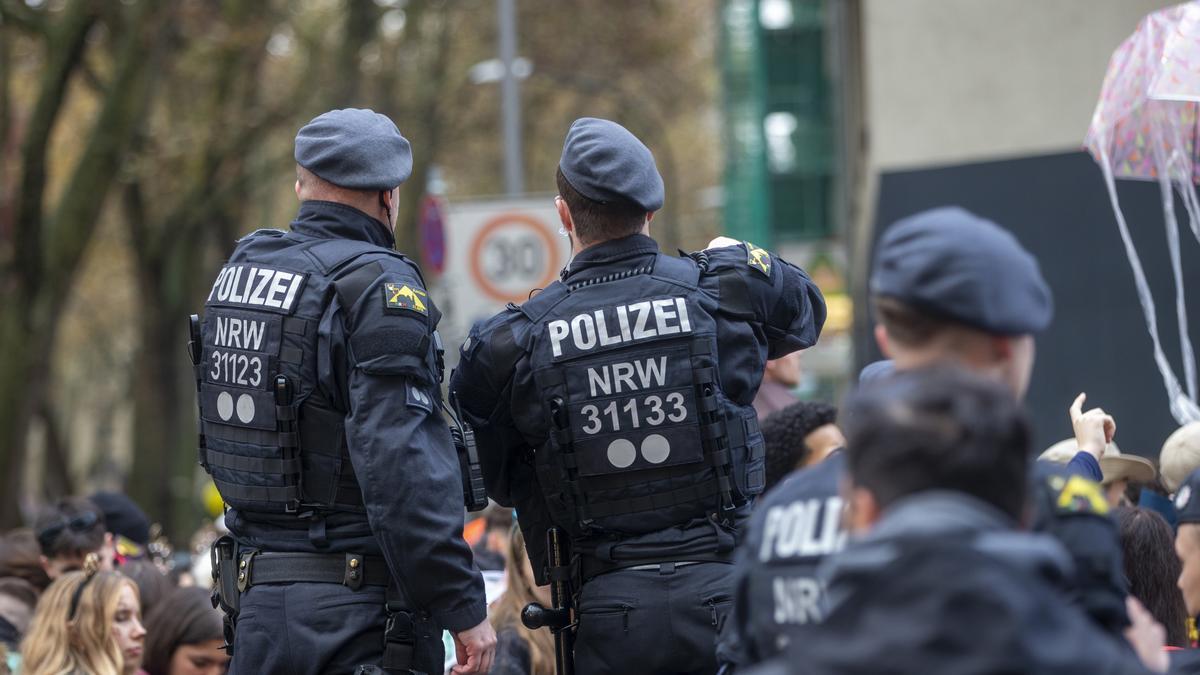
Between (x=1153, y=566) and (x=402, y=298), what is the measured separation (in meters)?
2.05

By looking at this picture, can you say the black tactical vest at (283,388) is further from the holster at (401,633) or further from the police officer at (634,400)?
the police officer at (634,400)

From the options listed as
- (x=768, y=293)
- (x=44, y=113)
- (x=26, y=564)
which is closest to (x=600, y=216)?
(x=768, y=293)

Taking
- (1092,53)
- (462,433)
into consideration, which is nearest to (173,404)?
(1092,53)

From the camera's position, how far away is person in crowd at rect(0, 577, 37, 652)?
664 centimetres

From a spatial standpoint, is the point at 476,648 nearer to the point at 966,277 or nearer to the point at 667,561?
the point at 667,561

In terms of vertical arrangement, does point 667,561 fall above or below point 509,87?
below

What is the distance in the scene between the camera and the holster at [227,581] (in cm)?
442

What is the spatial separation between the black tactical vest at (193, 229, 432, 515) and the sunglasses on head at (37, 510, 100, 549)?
255 cm

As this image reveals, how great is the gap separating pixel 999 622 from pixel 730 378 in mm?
2446

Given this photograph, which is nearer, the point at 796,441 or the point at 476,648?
the point at 476,648

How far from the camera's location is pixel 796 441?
18.6ft

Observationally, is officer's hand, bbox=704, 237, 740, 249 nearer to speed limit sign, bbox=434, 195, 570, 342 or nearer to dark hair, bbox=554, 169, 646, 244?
dark hair, bbox=554, 169, 646, 244

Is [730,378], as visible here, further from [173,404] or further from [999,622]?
[173,404]

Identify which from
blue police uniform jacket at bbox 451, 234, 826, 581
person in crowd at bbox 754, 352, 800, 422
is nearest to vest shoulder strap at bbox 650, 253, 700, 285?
blue police uniform jacket at bbox 451, 234, 826, 581
